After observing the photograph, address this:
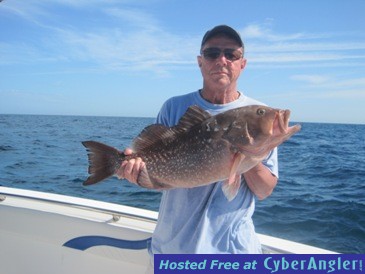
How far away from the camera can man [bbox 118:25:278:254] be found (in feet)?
8.92

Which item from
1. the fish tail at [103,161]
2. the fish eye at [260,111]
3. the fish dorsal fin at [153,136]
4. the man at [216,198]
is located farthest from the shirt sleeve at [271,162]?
the fish tail at [103,161]

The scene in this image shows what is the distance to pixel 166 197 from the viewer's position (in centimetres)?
293

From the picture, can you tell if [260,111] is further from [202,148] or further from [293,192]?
[293,192]

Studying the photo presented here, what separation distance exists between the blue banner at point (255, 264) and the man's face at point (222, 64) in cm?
137

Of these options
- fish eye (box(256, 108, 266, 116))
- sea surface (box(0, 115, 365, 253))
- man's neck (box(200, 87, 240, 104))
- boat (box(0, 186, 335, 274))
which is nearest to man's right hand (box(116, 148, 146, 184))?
man's neck (box(200, 87, 240, 104))

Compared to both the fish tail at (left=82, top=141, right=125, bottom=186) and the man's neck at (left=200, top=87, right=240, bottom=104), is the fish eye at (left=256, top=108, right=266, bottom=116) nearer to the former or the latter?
the man's neck at (left=200, top=87, right=240, bottom=104)

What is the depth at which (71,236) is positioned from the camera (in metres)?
4.32

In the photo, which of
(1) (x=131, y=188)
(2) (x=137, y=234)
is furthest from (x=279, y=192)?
(2) (x=137, y=234)

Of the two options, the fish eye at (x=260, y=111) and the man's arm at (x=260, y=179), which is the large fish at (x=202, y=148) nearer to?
the fish eye at (x=260, y=111)

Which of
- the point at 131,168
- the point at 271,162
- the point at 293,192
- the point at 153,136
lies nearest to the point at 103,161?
the point at 131,168

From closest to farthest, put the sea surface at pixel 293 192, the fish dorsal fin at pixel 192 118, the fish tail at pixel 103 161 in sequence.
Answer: the fish dorsal fin at pixel 192 118, the fish tail at pixel 103 161, the sea surface at pixel 293 192

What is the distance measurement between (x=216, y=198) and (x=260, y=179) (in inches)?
15.1

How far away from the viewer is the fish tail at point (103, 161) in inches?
109

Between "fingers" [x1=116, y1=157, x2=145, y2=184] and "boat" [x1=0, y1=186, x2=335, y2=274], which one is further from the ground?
"fingers" [x1=116, y1=157, x2=145, y2=184]
